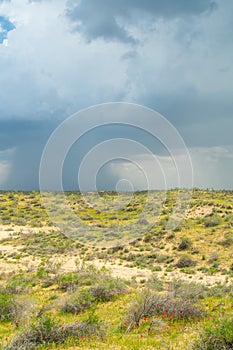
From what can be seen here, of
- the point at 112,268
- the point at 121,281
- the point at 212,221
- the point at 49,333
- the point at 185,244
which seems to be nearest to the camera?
the point at 49,333

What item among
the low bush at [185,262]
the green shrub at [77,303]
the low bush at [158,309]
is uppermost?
the low bush at [158,309]

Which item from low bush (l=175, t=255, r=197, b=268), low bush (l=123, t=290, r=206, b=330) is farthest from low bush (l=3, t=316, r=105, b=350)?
low bush (l=175, t=255, r=197, b=268)

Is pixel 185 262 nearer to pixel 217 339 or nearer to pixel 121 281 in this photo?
pixel 121 281

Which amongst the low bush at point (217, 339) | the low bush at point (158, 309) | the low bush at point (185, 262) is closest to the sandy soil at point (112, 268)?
the low bush at point (185, 262)

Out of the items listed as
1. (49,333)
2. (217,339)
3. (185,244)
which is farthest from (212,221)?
(49,333)

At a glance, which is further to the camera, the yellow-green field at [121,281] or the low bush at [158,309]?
the low bush at [158,309]

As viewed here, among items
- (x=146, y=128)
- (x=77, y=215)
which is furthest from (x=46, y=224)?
(x=146, y=128)

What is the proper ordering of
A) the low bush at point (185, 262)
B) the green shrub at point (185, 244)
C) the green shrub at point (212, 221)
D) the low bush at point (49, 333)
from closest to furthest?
the low bush at point (49, 333)
the low bush at point (185, 262)
the green shrub at point (185, 244)
the green shrub at point (212, 221)

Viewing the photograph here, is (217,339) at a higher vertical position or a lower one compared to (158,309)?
higher

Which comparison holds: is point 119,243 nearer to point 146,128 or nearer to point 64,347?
point 146,128

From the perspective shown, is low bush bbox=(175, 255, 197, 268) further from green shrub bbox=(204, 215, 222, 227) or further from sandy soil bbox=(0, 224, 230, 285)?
green shrub bbox=(204, 215, 222, 227)

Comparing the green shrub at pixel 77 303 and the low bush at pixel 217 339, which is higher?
the low bush at pixel 217 339

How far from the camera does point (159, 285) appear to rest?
55.2ft

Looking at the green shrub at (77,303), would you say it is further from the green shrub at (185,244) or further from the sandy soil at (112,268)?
the green shrub at (185,244)
